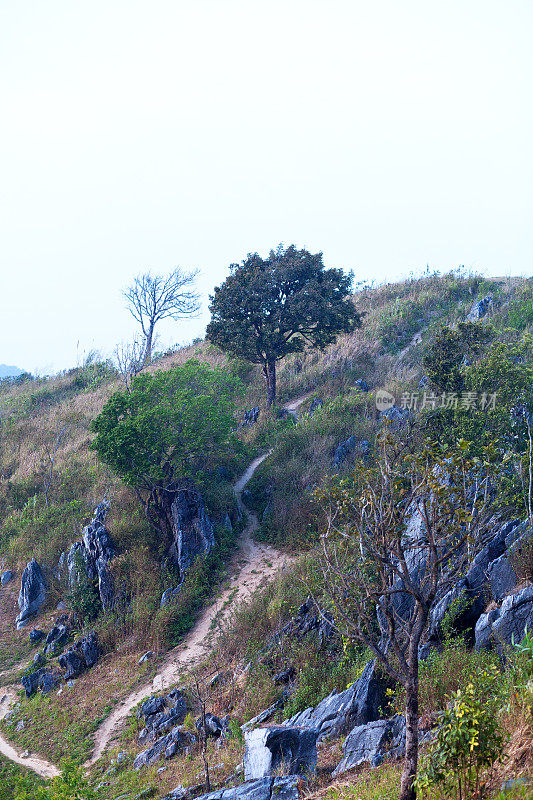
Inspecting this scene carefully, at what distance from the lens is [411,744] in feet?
16.5

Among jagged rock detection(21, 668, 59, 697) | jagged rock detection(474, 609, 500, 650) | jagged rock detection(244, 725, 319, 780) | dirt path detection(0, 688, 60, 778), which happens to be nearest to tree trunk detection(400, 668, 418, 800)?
jagged rock detection(244, 725, 319, 780)

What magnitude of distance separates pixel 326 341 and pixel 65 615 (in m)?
14.6

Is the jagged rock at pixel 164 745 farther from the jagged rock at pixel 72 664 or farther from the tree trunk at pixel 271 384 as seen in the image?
the tree trunk at pixel 271 384

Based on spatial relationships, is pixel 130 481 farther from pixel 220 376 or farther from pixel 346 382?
pixel 346 382

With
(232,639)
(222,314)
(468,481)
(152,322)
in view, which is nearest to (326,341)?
(222,314)

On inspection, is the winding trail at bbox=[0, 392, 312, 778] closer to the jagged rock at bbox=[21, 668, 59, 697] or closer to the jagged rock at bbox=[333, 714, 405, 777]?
the jagged rock at bbox=[21, 668, 59, 697]

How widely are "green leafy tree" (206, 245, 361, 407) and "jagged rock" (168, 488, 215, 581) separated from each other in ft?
27.9

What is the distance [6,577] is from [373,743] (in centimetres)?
1467

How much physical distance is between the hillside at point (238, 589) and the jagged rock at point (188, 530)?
0.31 feet

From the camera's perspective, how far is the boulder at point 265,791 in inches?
247

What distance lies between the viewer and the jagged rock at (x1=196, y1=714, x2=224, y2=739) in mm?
9677

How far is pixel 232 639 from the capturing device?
12.2 m

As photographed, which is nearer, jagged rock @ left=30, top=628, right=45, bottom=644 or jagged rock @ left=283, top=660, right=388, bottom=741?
jagged rock @ left=283, top=660, right=388, bottom=741

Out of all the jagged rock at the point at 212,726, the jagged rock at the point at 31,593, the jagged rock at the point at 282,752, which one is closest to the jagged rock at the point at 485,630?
the jagged rock at the point at 282,752
